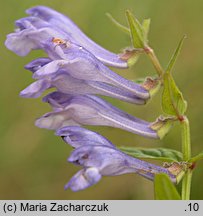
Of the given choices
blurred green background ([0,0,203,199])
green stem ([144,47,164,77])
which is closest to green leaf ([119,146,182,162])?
green stem ([144,47,164,77])

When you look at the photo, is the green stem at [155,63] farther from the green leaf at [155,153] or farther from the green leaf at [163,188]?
the green leaf at [163,188]

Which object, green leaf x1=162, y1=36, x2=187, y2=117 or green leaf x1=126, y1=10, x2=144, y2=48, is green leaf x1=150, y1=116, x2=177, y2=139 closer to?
green leaf x1=162, y1=36, x2=187, y2=117

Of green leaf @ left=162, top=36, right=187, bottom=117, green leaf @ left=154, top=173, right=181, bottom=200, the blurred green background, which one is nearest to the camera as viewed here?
green leaf @ left=154, top=173, right=181, bottom=200

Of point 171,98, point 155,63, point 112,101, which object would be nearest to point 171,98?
point 171,98

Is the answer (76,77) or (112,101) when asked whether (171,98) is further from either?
(112,101)

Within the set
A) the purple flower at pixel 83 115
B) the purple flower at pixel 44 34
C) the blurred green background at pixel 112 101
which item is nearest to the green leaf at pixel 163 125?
the purple flower at pixel 83 115
